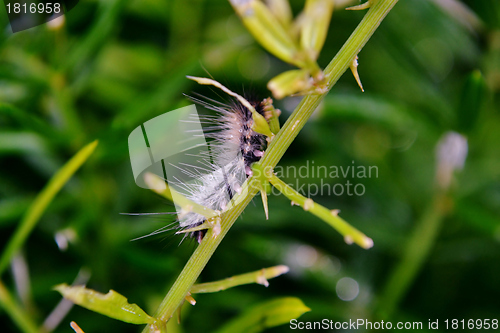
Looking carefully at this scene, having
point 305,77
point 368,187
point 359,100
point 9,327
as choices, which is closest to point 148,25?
point 359,100

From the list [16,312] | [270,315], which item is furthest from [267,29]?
[16,312]

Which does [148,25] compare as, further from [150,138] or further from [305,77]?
[305,77]

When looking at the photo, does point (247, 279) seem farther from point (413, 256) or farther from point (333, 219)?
point (413, 256)

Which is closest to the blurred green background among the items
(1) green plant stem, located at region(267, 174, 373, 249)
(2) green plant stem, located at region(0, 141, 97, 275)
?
(2) green plant stem, located at region(0, 141, 97, 275)

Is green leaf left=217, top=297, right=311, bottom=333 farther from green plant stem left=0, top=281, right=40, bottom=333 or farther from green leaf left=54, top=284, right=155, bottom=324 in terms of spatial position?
green plant stem left=0, top=281, right=40, bottom=333

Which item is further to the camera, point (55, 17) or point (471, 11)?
point (471, 11)

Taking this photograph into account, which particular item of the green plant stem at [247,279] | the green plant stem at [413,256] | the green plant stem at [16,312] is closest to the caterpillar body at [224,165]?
the green plant stem at [247,279]
